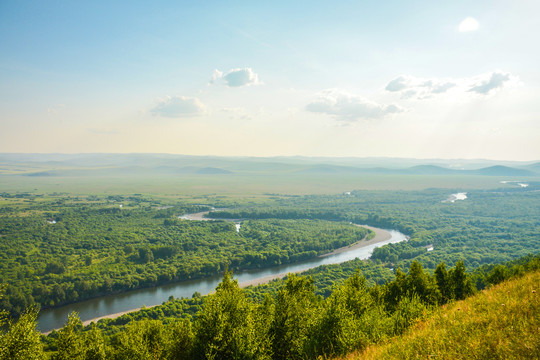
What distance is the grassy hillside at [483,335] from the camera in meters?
6.84

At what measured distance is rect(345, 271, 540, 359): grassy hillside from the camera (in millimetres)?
6840

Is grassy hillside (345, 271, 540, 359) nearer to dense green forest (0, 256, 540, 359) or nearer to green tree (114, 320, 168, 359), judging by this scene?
dense green forest (0, 256, 540, 359)

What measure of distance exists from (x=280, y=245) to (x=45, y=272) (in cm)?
4612

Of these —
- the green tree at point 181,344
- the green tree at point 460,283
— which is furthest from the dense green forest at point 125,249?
the green tree at point 460,283

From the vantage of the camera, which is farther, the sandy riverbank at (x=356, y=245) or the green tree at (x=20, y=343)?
the sandy riverbank at (x=356, y=245)

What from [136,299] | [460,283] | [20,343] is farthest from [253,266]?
[20,343]

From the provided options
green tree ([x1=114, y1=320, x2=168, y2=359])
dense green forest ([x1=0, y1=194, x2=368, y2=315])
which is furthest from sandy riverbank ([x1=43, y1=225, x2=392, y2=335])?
green tree ([x1=114, y1=320, x2=168, y2=359])

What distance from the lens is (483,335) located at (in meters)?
7.62

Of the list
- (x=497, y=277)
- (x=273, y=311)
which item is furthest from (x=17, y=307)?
(x=497, y=277)

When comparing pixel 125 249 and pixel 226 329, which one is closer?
pixel 226 329

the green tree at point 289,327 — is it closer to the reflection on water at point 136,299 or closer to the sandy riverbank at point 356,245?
the reflection on water at point 136,299

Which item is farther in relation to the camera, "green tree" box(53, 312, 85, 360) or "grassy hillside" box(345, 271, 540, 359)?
"green tree" box(53, 312, 85, 360)

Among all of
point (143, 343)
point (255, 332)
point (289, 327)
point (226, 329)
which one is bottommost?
point (143, 343)

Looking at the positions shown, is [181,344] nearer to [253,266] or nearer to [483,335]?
[483,335]
